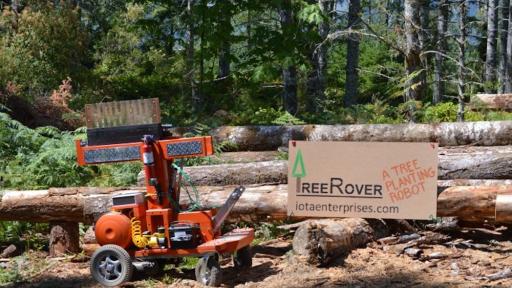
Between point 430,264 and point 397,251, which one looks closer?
point 430,264

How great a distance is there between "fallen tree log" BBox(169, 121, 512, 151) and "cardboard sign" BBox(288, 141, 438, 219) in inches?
160

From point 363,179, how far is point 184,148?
2023 mm

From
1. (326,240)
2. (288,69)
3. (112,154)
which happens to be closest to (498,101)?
(288,69)

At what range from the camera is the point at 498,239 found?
23.4 ft

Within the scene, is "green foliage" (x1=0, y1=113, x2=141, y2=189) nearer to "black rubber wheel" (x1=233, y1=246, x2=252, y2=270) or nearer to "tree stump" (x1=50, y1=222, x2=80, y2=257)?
"tree stump" (x1=50, y1=222, x2=80, y2=257)

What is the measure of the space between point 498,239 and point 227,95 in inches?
636

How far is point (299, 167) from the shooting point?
694 centimetres

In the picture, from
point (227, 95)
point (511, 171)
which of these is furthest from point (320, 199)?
point (227, 95)

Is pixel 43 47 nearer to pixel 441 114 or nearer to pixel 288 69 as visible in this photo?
pixel 288 69

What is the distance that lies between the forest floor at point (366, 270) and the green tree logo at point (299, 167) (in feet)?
2.80

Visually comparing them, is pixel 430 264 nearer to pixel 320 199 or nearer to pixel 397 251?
pixel 397 251

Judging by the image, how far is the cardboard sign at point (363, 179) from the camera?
674cm

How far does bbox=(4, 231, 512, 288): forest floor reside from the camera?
5840mm

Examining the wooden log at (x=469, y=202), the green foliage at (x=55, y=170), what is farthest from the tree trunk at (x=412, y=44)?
the green foliage at (x=55, y=170)
